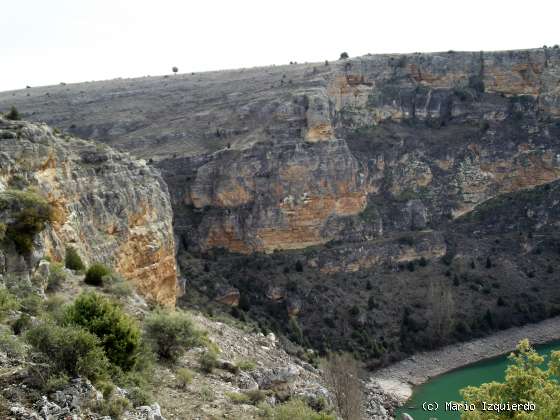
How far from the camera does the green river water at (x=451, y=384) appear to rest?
104ft

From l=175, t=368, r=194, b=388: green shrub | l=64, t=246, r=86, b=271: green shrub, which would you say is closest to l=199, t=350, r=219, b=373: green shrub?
l=175, t=368, r=194, b=388: green shrub

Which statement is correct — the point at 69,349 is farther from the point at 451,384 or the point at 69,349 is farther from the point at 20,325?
the point at 451,384

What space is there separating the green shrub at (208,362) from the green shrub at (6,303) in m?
5.05

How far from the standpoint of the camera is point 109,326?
11523mm

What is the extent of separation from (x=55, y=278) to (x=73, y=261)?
8.57 ft

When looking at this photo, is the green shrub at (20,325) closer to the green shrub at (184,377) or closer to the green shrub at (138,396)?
the green shrub at (138,396)

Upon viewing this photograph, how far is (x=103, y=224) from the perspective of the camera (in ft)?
73.9

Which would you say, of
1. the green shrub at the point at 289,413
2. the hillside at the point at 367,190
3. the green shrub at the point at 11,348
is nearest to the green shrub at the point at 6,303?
the green shrub at the point at 11,348

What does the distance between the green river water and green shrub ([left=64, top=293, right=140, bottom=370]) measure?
2299 cm

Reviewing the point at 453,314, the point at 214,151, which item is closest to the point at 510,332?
the point at 453,314

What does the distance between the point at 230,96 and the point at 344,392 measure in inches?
1638

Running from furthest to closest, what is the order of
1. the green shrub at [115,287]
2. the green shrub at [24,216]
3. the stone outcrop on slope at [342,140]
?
the stone outcrop on slope at [342,140] → the green shrub at [115,287] → the green shrub at [24,216]

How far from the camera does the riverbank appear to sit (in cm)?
3709

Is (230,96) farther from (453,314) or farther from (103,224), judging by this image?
(103,224)
